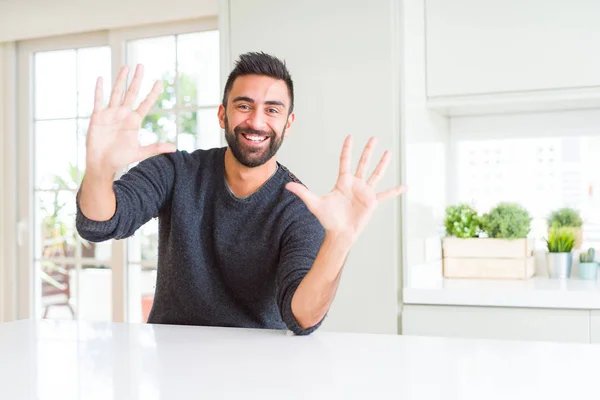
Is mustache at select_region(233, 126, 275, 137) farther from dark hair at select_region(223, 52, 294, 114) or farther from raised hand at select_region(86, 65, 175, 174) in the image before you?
raised hand at select_region(86, 65, 175, 174)

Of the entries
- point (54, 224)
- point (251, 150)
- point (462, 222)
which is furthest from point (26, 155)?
point (251, 150)

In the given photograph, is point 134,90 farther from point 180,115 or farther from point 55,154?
point 55,154

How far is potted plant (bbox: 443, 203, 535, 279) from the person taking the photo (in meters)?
2.82

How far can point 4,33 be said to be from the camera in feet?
11.8

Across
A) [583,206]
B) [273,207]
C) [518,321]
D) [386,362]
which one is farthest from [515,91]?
[386,362]

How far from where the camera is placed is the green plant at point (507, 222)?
112 inches

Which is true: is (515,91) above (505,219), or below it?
above

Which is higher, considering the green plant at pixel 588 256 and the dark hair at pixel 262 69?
the dark hair at pixel 262 69

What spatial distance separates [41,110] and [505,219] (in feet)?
8.24

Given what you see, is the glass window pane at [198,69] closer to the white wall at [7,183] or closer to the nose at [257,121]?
the white wall at [7,183]

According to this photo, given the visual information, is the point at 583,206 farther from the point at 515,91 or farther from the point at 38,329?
the point at 38,329

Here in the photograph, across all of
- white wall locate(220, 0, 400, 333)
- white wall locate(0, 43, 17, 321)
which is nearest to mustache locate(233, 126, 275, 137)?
white wall locate(220, 0, 400, 333)

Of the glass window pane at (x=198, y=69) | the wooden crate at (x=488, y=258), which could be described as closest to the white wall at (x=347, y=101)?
the wooden crate at (x=488, y=258)

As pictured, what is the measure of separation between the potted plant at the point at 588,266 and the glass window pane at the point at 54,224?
250 cm
